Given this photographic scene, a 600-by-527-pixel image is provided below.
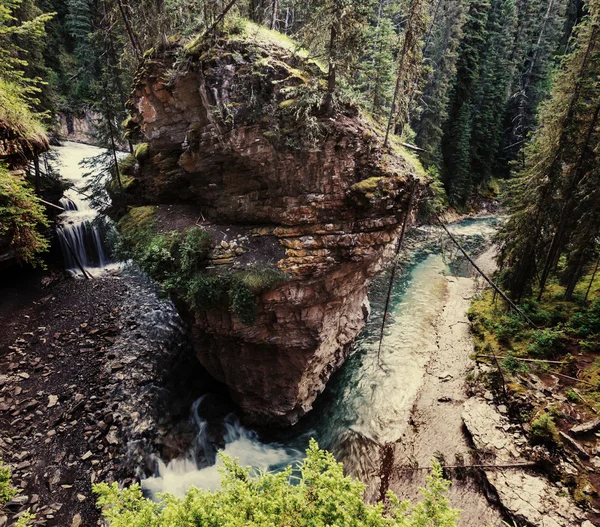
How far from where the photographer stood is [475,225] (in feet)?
116

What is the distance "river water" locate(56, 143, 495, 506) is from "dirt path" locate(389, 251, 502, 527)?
46 cm

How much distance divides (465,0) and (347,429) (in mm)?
39173

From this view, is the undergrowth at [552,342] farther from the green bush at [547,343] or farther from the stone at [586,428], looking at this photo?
the stone at [586,428]

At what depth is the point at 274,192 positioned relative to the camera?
419 inches

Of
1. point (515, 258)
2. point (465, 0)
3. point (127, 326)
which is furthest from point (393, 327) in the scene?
point (465, 0)

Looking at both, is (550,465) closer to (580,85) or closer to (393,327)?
(393,327)

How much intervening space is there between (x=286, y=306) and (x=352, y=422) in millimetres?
5805

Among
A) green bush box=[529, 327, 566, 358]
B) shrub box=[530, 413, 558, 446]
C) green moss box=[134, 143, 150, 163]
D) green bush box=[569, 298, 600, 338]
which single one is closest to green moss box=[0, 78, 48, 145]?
green moss box=[134, 143, 150, 163]

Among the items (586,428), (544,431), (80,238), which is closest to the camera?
(586,428)

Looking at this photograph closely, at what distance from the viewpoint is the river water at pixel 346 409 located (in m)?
10.6

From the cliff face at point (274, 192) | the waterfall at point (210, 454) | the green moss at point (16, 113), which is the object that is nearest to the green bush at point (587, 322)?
the cliff face at point (274, 192)

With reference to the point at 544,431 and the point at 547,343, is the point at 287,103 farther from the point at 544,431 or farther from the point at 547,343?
the point at 547,343

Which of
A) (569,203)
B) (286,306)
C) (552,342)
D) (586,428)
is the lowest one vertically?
(586,428)

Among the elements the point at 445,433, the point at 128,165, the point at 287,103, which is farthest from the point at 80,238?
the point at 445,433
